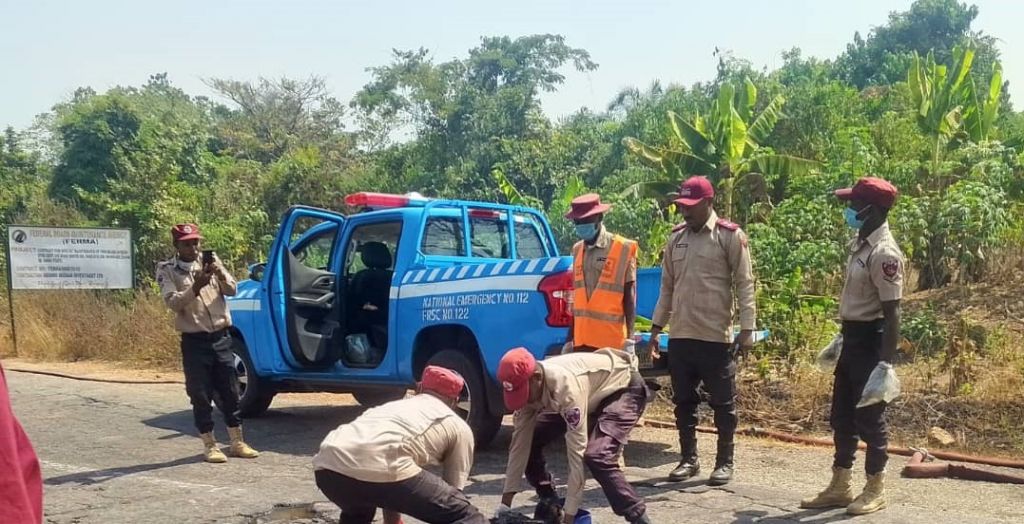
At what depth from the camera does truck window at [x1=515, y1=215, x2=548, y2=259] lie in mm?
8453

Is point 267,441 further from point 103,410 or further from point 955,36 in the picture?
point 955,36

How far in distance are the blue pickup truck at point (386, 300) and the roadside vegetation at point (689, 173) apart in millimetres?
2602

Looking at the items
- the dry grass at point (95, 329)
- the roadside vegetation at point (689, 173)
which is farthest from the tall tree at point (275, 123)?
the dry grass at point (95, 329)

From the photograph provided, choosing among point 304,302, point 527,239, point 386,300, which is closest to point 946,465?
point 527,239

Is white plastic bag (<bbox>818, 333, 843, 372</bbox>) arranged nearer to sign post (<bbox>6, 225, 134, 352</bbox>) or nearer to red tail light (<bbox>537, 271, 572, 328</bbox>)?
red tail light (<bbox>537, 271, 572, 328</bbox>)

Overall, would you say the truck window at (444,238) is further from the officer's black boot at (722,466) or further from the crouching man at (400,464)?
the crouching man at (400,464)

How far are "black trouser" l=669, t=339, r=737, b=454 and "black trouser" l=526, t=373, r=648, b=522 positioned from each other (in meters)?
0.86

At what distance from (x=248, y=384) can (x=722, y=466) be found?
4631 millimetres

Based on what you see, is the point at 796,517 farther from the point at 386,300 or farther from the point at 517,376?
the point at 386,300

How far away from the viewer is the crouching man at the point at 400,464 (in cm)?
405

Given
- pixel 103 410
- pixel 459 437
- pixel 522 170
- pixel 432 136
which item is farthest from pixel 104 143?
pixel 459 437

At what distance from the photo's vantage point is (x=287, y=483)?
6.48m

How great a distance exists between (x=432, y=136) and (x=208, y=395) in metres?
19.9

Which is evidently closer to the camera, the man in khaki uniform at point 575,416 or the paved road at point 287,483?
the man in khaki uniform at point 575,416
